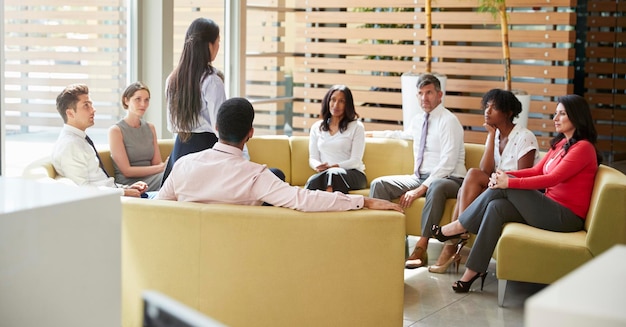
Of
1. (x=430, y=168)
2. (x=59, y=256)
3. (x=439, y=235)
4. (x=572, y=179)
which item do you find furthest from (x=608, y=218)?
(x=59, y=256)

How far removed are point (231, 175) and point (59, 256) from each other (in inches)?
59.0

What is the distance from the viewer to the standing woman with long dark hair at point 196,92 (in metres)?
5.48

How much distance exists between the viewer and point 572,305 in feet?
4.88

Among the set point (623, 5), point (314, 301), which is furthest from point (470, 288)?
point (623, 5)

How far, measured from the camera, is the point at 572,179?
541cm

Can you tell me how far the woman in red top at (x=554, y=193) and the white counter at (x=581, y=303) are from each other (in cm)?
379

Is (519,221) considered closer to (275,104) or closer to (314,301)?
(314,301)

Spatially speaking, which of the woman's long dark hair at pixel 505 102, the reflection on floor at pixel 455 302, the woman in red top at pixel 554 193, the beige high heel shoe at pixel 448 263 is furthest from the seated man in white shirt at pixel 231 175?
the woman's long dark hair at pixel 505 102

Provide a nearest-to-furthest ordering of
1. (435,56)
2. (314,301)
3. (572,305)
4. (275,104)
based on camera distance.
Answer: (572,305) < (314,301) < (435,56) < (275,104)

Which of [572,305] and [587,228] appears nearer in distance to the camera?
[572,305]

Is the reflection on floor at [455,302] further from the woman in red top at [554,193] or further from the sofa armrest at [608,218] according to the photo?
the sofa armrest at [608,218]

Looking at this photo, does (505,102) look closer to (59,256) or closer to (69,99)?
(69,99)

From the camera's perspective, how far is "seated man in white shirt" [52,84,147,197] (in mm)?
5312

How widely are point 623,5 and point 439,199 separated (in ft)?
19.7
